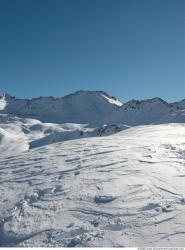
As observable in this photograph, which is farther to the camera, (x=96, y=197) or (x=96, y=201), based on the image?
(x=96, y=197)

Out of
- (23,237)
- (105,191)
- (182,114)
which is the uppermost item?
(182,114)

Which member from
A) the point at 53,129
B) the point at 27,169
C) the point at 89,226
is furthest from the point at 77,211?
the point at 53,129

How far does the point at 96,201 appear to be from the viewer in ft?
36.1

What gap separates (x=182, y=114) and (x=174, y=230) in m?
105

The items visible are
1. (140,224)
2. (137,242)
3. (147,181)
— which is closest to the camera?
(137,242)

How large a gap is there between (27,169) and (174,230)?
8197 mm

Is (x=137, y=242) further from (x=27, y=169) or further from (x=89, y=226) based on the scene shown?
(x=27, y=169)

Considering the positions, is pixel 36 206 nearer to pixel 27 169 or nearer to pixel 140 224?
pixel 140 224

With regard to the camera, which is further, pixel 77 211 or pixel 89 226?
pixel 77 211

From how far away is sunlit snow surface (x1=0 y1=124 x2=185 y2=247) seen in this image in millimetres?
9047

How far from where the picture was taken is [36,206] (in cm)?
1087

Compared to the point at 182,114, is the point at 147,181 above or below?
below

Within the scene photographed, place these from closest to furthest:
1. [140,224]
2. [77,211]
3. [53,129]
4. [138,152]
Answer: [140,224]
[77,211]
[138,152]
[53,129]

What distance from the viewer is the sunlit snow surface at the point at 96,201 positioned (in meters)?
9.05
